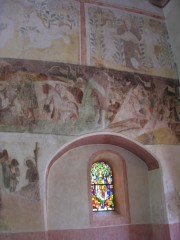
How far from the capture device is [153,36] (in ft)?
33.1

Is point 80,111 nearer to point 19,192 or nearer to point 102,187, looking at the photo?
point 102,187

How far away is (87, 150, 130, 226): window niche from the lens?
8.51 metres

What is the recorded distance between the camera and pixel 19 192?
720cm

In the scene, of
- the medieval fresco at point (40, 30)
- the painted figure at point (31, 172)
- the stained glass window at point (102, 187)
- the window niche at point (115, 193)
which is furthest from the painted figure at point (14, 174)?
the medieval fresco at point (40, 30)

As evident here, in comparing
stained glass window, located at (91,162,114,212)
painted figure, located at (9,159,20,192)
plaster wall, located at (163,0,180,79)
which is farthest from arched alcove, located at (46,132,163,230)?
plaster wall, located at (163,0,180,79)

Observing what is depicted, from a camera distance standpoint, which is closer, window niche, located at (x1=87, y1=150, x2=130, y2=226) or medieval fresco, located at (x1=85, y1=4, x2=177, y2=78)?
window niche, located at (x1=87, y1=150, x2=130, y2=226)

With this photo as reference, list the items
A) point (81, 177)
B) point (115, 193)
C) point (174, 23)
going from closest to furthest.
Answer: point (81, 177), point (115, 193), point (174, 23)

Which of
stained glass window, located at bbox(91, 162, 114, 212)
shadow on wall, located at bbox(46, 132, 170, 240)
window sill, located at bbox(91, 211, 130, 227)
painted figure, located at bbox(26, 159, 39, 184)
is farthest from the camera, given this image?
stained glass window, located at bbox(91, 162, 114, 212)

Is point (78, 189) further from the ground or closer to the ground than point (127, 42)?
closer to the ground

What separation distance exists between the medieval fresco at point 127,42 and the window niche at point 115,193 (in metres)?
2.52

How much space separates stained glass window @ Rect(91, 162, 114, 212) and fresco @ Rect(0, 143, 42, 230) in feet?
7.19

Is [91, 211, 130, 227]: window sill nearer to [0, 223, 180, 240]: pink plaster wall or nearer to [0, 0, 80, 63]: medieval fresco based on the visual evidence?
[0, 223, 180, 240]: pink plaster wall

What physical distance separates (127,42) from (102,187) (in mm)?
4229

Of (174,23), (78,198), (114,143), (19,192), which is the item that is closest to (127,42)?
(174,23)
